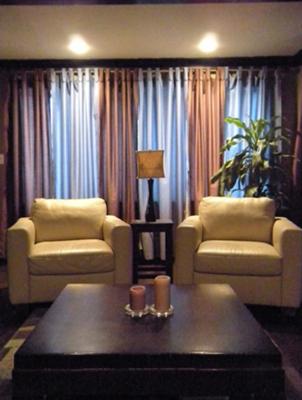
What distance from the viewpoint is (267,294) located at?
314cm

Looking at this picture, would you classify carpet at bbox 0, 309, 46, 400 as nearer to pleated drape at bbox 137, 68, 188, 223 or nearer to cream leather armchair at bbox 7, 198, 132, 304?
cream leather armchair at bbox 7, 198, 132, 304

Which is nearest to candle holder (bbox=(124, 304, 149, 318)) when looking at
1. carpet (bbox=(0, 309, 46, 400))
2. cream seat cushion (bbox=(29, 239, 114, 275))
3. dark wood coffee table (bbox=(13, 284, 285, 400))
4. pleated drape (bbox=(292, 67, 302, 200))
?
dark wood coffee table (bbox=(13, 284, 285, 400))

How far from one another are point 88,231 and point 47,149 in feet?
4.81

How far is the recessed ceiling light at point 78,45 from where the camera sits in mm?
3947

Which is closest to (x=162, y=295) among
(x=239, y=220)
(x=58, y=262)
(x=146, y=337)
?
(x=146, y=337)

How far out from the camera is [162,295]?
2057mm

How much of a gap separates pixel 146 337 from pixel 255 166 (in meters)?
2.90

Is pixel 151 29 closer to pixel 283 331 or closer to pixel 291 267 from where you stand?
pixel 291 267

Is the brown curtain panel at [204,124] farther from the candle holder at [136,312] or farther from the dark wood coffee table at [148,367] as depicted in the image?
the dark wood coffee table at [148,367]

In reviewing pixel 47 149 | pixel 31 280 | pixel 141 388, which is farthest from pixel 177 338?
pixel 47 149

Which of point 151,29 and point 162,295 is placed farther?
point 151,29

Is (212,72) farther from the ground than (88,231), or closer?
farther from the ground

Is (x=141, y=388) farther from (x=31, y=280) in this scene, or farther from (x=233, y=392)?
(x=31, y=280)

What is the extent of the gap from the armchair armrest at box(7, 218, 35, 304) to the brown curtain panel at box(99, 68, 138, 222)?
5.60 feet
